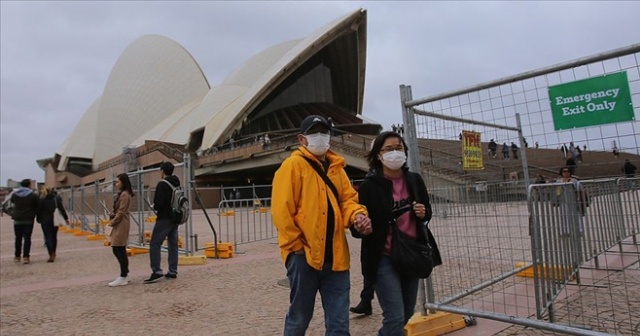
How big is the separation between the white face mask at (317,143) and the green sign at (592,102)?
5.08ft

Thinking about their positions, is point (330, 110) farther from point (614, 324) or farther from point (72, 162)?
point (614, 324)

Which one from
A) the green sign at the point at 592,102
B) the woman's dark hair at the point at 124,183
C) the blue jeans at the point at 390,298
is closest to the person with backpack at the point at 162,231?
the woman's dark hair at the point at 124,183

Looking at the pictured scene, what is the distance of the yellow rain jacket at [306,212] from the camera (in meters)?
2.24

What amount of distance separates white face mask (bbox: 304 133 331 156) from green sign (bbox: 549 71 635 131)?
1.55 metres

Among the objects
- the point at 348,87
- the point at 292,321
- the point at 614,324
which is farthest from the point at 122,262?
the point at 348,87

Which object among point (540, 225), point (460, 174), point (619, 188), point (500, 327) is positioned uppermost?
point (460, 174)

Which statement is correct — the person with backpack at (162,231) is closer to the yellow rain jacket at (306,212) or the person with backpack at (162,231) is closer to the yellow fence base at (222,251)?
the yellow fence base at (222,251)

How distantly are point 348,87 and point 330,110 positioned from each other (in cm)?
425

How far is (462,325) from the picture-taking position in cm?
342

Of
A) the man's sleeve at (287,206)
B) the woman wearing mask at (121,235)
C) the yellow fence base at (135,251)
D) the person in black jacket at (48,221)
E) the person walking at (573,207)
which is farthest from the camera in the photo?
the yellow fence base at (135,251)

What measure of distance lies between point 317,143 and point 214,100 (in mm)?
41413

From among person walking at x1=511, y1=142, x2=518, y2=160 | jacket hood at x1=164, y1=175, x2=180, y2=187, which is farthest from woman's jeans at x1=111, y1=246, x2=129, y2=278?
person walking at x1=511, y1=142, x2=518, y2=160

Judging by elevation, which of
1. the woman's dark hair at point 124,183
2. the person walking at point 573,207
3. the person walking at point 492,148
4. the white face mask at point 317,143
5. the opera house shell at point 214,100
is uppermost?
the opera house shell at point 214,100

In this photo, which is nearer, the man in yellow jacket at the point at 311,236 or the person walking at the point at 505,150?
the man in yellow jacket at the point at 311,236
